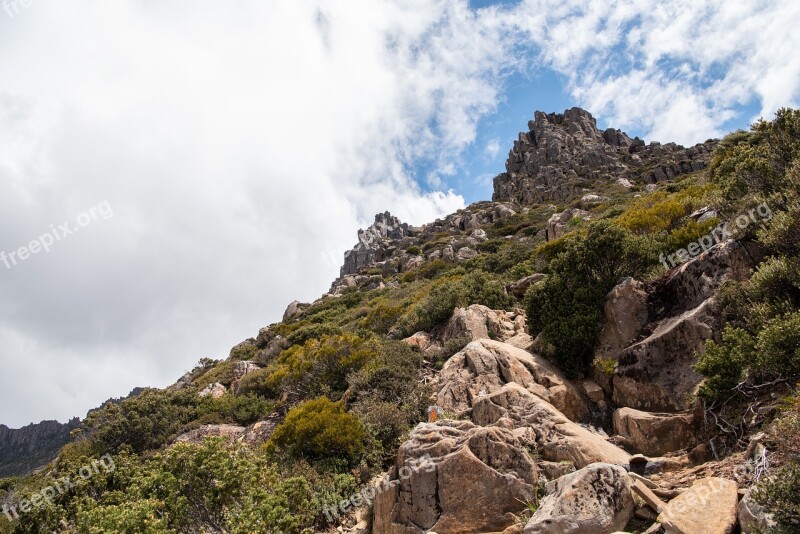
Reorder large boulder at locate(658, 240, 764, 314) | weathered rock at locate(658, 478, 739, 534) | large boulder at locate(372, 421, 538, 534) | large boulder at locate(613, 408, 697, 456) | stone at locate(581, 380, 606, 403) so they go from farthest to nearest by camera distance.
→ 1. stone at locate(581, 380, 606, 403)
2. large boulder at locate(658, 240, 764, 314)
3. large boulder at locate(613, 408, 697, 456)
4. large boulder at locate(372, 421, 538, 534)
5. weathered rock at locate(658, 478, 739, 534)

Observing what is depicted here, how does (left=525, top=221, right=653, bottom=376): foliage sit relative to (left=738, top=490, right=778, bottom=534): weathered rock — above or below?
above

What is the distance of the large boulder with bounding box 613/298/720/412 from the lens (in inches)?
329

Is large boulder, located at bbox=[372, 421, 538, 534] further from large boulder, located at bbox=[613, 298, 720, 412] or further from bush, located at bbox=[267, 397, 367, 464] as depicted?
large boulder, located at bbox=[613, 298, 720, 412]

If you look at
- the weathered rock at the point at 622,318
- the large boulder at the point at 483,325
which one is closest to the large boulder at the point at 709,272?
the weathered rock at the point at 622,318

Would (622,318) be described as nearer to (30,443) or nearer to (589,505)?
(589,505)

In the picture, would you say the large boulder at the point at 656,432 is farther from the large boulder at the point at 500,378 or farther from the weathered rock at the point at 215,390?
the weathered rock at the point at 215,390

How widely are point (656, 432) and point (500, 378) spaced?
12.0ft

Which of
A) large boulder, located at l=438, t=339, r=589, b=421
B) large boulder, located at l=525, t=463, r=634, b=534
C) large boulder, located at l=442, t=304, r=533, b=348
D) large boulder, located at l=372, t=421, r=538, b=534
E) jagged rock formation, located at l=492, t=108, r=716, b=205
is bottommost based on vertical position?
large boulder, located at l=525, t=463, r=634, b=534

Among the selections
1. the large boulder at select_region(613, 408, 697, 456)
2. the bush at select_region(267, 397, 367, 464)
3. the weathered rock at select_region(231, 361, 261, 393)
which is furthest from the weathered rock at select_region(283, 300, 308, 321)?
the large boulder at select_region(613, 408, 697, 456)

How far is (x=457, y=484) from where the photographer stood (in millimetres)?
6992

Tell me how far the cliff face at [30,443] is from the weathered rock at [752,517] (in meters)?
81.0

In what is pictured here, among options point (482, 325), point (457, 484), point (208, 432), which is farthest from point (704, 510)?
Answer: point (208, 432)

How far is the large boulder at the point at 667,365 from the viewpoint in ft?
27.4

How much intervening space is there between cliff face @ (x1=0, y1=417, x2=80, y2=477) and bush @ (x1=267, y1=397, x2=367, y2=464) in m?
71.7
